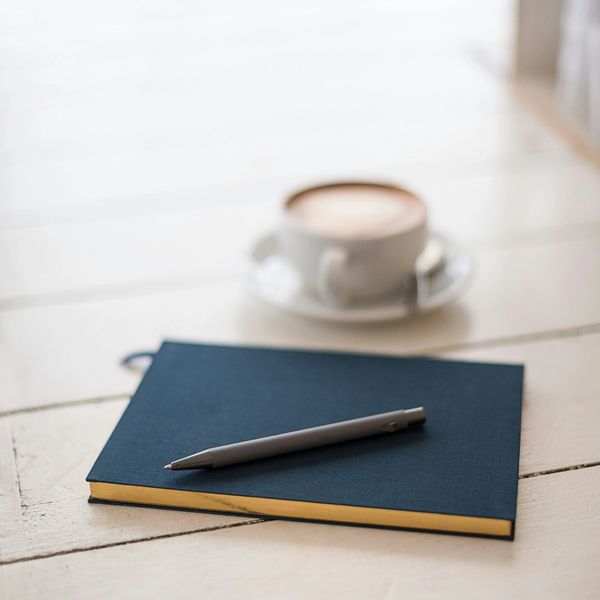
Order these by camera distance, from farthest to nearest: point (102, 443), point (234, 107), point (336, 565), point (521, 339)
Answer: point (234, 107) → point (521, 339) → point (102, 443) → point (336, 565)

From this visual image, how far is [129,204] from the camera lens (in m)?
1.08

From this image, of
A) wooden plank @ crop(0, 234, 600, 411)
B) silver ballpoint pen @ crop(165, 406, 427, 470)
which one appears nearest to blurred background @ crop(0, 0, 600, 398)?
wooden plank @ crop(0, 234, 600, 411)

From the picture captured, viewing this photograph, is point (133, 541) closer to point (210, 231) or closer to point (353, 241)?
point (353, 241)

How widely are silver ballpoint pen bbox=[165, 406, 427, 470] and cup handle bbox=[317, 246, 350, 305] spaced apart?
0.52 feet

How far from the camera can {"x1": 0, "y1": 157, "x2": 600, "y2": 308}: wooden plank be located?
3.01ft

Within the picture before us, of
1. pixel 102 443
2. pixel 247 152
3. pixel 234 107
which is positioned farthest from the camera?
pixel 234 107

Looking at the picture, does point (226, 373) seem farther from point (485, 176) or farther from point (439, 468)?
point (485, 176)

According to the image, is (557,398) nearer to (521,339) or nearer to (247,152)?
(521,339)

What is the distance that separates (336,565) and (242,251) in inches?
17.1

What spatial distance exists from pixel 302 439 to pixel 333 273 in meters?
0.19

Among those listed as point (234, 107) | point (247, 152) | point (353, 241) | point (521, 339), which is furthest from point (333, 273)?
point (234, 107)

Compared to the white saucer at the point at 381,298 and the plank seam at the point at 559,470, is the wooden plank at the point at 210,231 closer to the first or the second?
the white saucer at the point at 381,298

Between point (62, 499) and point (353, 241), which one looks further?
point (353, 241)

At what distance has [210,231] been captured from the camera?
1010 mm
